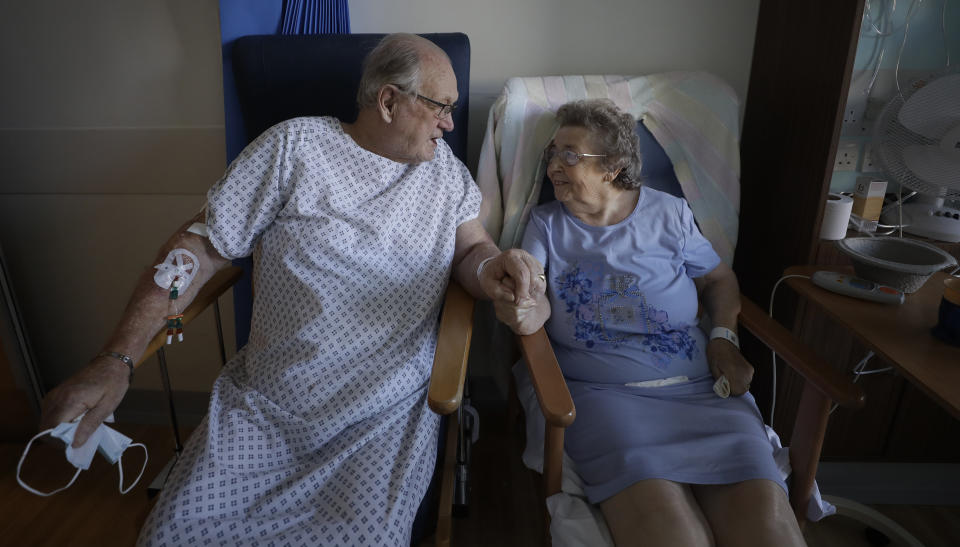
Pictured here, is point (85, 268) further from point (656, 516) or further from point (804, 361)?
point (804, 361)

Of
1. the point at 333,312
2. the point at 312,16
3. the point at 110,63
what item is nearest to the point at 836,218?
the point at 333,312

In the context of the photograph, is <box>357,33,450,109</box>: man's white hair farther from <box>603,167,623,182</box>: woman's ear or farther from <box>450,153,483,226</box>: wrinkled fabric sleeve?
<box>603,167,623,182</box>: woman's ear

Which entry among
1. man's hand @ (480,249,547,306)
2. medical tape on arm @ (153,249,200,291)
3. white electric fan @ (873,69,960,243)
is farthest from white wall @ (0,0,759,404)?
man's hand @ (480,249,547,306)

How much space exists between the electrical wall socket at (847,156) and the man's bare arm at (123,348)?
177 cm

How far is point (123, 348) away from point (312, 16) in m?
1.13

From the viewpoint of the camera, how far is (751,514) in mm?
1072

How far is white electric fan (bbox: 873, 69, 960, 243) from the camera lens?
4.74ft

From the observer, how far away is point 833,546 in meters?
1.60

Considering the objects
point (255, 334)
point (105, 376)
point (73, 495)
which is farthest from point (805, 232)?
point (73, 495)

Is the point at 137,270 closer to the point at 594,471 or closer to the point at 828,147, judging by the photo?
the point at 594,471

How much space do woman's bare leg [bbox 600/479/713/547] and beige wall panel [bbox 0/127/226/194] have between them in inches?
64.0

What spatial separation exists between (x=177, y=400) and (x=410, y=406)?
145 centimetres

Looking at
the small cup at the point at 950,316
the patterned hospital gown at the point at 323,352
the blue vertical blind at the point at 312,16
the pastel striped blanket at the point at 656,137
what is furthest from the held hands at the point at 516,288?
the blue vertical blind at the point at 312,16

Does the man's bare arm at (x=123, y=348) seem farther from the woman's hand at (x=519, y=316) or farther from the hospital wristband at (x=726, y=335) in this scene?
the hospital wristband at (x=726, y=335)
